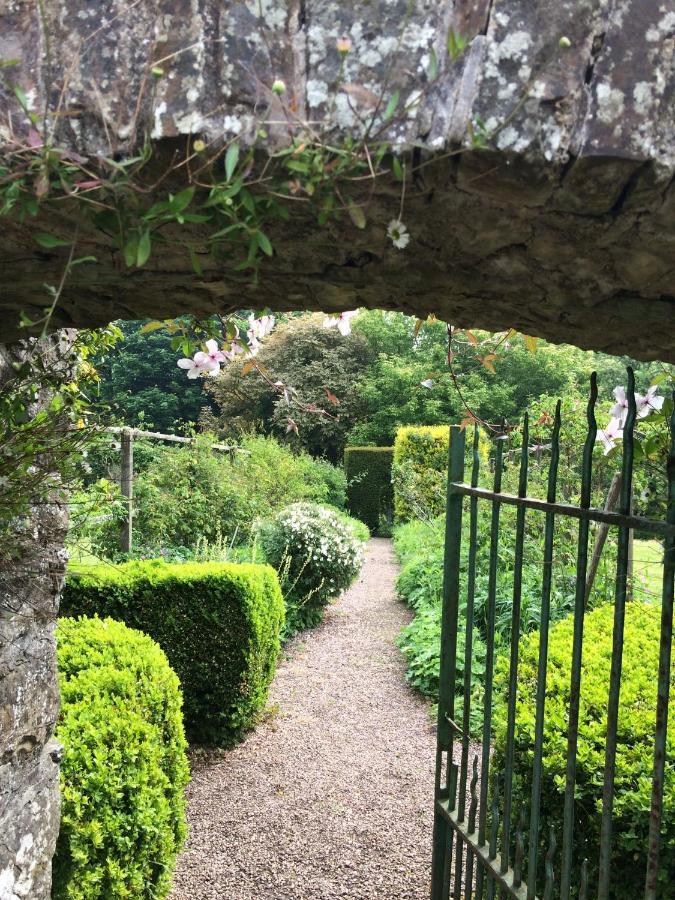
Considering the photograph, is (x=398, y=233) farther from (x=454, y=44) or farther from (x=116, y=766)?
(x=116, y=766)

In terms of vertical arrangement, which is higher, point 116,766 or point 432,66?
point 432,66

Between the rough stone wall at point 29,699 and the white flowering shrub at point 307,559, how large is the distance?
217 inches

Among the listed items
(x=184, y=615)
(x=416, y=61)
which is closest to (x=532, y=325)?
(x=416, y=61)

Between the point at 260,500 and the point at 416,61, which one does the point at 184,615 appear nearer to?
the point at 416,61

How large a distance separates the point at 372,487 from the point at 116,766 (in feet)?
46.6

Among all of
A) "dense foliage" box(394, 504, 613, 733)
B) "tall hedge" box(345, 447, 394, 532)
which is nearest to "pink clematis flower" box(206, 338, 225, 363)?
"dense foliage" box(394, 504, 613, 733)

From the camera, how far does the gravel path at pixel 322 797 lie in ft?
11.1

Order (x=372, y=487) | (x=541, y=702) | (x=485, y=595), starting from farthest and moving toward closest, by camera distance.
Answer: (x=372, y=487), (x=485, y=595), (x=541, y=702)

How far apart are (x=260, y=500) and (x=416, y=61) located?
948 cm

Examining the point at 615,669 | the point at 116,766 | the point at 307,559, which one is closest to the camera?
the point at 615,669

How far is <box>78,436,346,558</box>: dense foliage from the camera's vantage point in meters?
7.56

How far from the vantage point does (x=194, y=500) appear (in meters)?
8.40

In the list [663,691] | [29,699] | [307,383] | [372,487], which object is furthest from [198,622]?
[307,383]

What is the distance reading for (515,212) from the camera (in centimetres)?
91
